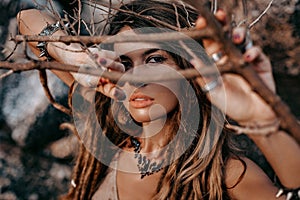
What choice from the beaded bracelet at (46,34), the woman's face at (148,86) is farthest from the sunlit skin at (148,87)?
the beaded bracelet at (46,34)

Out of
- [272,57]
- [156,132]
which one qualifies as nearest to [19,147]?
[156,132]

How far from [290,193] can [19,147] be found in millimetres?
1490

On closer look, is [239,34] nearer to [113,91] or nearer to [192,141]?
[113,91]

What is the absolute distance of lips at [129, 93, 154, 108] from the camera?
5.23 feet

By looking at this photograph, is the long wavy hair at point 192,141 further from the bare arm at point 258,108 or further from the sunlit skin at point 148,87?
the bare arm at point 258,108

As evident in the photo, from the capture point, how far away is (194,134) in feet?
5.93

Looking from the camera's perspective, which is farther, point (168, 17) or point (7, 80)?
point (7, 80)

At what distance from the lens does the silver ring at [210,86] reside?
3.60 feet

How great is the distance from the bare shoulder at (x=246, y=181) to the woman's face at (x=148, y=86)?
27 cm

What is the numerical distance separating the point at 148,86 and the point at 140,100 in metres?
0.05

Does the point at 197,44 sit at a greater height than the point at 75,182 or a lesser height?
greater

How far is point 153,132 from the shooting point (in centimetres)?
178

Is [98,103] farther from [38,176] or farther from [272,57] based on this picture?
[272,57]

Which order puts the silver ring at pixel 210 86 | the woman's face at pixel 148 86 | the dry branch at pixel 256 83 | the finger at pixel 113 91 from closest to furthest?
the dry branch at pixel 256 83 < the silver ring at pixel 210 86 < the finger at pixel 113 91 < the woman's face at pixel 148 86
